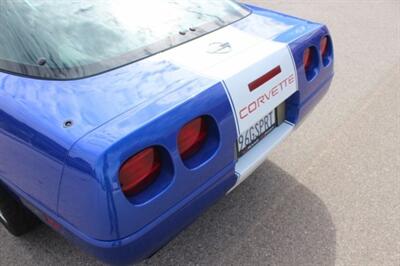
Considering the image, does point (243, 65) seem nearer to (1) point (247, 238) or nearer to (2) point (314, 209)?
(1) point (247, 238)

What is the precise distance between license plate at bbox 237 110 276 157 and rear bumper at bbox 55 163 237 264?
21 cm

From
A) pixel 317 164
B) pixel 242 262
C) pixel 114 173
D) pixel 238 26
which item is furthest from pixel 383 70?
pixel 114 173

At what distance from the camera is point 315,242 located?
2.33 meters

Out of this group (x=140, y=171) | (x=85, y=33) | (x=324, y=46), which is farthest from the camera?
(x=324, y=46)

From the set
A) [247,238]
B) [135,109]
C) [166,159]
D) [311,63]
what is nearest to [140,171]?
[166,159]

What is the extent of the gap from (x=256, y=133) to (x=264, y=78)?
0.32 m

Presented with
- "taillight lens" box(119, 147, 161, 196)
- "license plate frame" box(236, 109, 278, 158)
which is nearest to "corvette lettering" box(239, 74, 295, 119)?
"license plate frame" box(236, 109, 278, 158)

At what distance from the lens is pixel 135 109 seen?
1.60 m

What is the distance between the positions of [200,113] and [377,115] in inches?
94.6

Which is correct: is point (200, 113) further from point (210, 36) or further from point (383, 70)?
point (383, 70)

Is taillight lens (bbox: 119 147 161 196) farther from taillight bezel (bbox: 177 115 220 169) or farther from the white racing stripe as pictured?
the white racing stripe

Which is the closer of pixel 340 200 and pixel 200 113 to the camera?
pixel 200 113

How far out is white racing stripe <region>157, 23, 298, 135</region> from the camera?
183 cm

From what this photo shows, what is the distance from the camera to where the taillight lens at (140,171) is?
1542 millimetres
